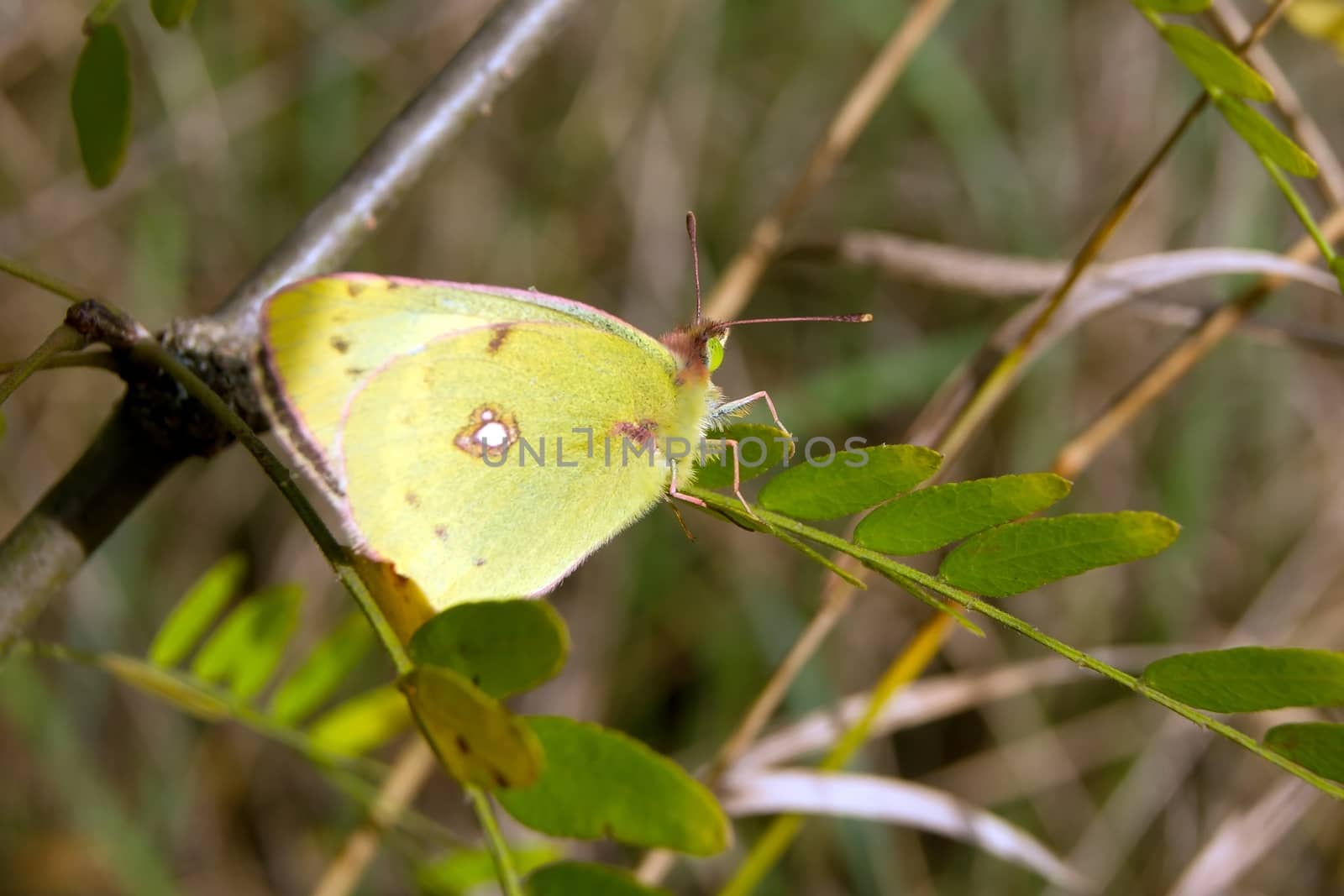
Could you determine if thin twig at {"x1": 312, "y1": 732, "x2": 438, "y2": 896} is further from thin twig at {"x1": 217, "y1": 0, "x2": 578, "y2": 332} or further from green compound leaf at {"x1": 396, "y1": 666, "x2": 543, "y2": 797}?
green compound leaf at {"x1": 396, "y1": 666, "x2": 543, "y2": 797}

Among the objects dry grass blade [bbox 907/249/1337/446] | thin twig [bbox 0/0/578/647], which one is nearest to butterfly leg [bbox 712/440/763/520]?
dry grass blade [bbox 907/249/1337/446]

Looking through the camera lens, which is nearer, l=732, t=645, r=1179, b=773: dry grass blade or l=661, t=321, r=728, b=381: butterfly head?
l=661, t=321, r=728, b=381: butterfly head

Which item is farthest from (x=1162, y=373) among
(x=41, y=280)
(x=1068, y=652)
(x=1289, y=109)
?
(x=41, y=280)

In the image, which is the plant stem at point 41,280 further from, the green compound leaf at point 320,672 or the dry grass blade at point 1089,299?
the dry grass blade at point 1089,299

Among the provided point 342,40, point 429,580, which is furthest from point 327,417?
point 342,40

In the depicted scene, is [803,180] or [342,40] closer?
[803,180]

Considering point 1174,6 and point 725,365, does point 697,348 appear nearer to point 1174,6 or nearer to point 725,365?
point 1174,6

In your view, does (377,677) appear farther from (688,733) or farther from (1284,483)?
(1284,483)
